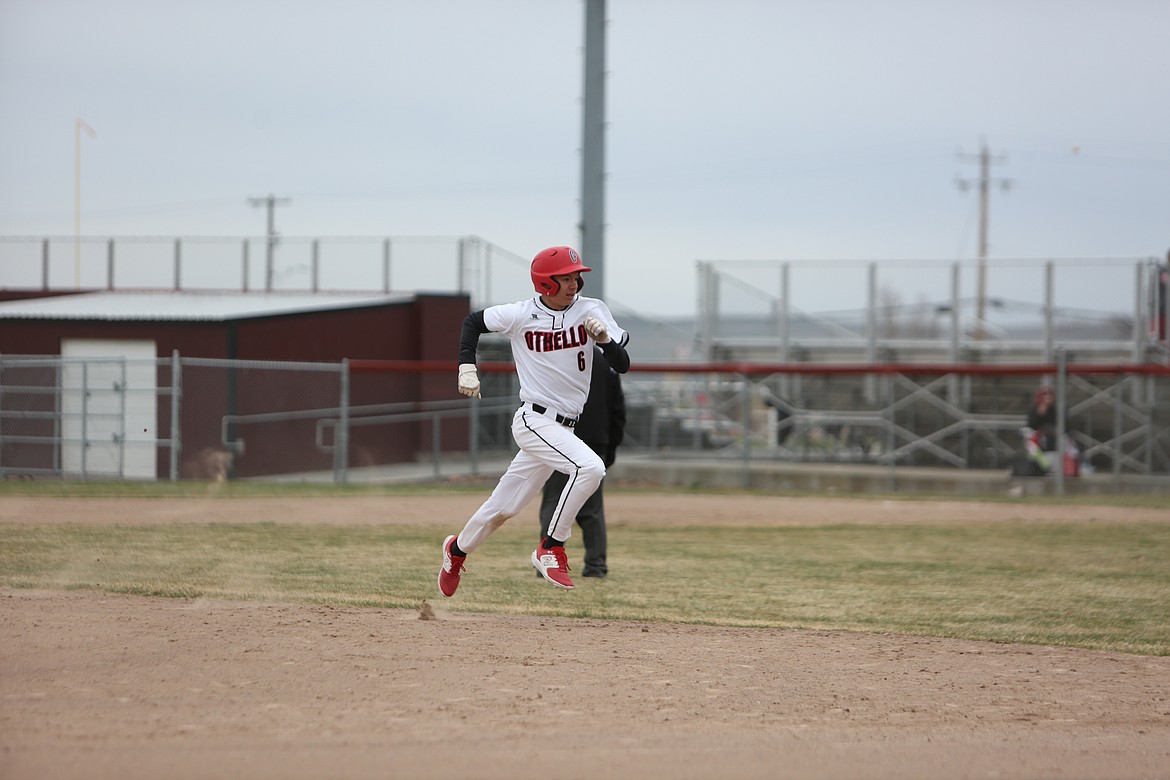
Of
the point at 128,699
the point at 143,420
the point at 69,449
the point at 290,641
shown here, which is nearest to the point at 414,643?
the point at 290,641

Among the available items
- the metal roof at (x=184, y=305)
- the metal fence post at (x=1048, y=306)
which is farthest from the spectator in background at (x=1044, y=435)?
the metal roof at (x=184, y=305)

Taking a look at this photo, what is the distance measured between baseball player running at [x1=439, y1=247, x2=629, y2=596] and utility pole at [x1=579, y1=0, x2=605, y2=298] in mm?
11540

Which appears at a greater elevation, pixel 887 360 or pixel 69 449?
pixel 887 360

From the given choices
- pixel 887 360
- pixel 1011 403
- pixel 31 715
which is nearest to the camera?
pixel 31 715

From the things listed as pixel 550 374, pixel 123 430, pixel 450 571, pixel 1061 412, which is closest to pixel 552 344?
pixel 550 374

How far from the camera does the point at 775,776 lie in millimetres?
4344

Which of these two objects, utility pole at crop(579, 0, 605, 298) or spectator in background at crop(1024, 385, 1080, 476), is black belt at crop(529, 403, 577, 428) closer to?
utility pole at crop(579, 0, 605, 298)

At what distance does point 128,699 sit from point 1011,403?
17.4 meters

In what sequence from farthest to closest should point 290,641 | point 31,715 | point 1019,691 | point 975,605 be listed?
point 975,605 < point 290,641 < point 1019,691 < point 31,715

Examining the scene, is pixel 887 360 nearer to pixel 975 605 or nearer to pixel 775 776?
pixel 975 605

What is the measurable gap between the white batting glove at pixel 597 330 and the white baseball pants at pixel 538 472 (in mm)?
601

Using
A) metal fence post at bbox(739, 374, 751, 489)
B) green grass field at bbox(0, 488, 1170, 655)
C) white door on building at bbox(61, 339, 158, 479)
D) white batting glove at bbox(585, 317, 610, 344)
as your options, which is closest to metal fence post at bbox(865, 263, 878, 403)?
metal fence post at bbox(739, 374, 751, 489)

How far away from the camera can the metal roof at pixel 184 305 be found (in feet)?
77.0

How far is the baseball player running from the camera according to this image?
725 centimetres
